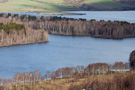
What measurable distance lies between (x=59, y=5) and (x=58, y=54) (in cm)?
6342

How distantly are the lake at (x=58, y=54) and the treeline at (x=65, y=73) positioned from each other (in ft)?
5.34

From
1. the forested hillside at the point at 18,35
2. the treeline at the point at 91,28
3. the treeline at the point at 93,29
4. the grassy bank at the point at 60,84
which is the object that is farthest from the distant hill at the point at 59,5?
the grassy bank at the point at 60,84

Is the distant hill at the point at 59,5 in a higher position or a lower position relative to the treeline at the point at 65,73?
higher

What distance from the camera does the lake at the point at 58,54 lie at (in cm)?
2989

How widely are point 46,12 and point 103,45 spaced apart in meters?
43.7

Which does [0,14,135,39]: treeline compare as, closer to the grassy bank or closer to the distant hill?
the grassy bank

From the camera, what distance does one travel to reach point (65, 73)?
26453 mm

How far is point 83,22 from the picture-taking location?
55812 mm

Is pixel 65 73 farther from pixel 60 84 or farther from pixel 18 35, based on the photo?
pixel 18 35

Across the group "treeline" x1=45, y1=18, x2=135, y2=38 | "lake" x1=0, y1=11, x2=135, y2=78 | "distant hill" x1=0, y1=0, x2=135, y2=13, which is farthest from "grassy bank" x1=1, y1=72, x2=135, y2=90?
"distant hill" x1=0, y1=0, x2=135, y2=13

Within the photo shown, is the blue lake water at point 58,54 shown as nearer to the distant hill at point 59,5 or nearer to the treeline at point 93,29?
the treeline at point 93,29

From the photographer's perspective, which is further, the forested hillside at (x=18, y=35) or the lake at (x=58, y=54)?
the forested hillside at (x=18, y=35)

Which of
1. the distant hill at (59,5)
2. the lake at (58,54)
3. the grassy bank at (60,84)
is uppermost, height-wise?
the distant hill at (59,5)

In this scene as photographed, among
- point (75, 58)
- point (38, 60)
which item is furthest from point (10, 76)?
point (75, 58)
